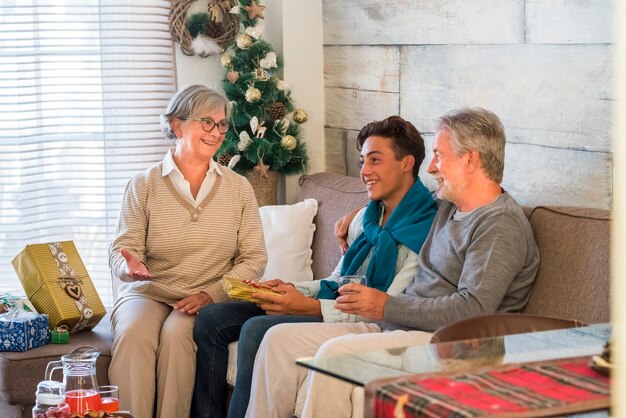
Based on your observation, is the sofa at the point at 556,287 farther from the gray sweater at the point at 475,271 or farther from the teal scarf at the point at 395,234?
the teal scarf at the point at 395,234

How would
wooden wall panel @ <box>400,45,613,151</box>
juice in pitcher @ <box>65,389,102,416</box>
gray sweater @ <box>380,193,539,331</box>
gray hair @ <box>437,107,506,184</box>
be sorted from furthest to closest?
wooden wall panel @ <box>400,45,613,151</box>, gray hair @ <box>437,107,506,184</box>, gray sweater @ <box>380,193,539,331</box>, juice in pitcher @ <box>65,389,102,416</box>

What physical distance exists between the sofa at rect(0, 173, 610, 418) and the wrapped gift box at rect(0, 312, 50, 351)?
4cm

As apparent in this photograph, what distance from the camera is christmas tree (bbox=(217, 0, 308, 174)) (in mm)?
4488

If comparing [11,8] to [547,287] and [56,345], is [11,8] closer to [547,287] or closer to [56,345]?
[56,345]

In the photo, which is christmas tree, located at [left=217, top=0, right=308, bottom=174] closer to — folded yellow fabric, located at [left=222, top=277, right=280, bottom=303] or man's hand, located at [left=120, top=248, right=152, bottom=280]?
man's hand, located at [left=120, top=248, right=152, bottom=280]

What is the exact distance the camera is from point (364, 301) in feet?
9.73

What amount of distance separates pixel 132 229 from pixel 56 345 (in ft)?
1.59

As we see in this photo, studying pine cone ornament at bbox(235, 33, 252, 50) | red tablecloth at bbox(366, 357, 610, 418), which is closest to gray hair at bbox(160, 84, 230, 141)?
pine cone ornament at bbox(235, 33, 252, 50)

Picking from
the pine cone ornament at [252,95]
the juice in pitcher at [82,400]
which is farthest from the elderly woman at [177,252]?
the juice in pitcher at [82,400]

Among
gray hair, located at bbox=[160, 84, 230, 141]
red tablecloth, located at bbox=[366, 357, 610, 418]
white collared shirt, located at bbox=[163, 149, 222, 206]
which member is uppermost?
gray hair, located at bbox=[160, 84, 230, 141]

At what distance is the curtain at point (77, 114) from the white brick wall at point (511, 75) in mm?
924

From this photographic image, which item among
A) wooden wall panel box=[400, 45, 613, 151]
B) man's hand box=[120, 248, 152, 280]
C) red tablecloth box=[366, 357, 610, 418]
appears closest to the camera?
red tablecloth box=[366, 357, 610, 418]

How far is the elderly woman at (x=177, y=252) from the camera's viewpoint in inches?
135

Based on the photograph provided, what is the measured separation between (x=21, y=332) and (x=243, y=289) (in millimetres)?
800
